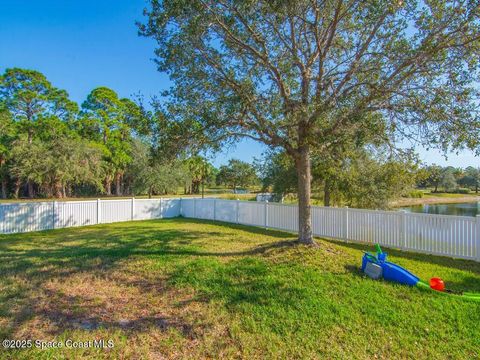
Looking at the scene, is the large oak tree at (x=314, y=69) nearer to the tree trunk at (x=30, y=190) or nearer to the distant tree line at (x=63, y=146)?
the distant tree line at (x=63, y=146)

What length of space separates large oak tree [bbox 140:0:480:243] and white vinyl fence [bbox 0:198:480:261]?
213 cm

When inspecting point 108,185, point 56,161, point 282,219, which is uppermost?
point 56,161

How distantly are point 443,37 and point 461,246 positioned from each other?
4.34m

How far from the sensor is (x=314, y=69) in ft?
22.2

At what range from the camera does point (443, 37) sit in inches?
186

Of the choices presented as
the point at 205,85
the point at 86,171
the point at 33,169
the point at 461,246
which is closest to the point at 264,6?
the point at 205,85

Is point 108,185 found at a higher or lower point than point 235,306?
higher

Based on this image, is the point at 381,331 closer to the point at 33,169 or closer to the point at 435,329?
the point at 435,329

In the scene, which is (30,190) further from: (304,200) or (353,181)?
(304,200)

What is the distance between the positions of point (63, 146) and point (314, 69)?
25798 mm

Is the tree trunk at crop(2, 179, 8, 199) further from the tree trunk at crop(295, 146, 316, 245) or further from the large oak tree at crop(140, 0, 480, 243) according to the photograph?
the tree trunk at crop(295, 146, 316, 245)

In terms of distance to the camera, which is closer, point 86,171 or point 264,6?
point 264,6

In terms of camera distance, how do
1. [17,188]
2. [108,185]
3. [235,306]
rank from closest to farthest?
1. [235,306]
2. [17,188]
3. [108,185]

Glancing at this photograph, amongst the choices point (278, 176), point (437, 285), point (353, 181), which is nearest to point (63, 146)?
point (278, 176)
